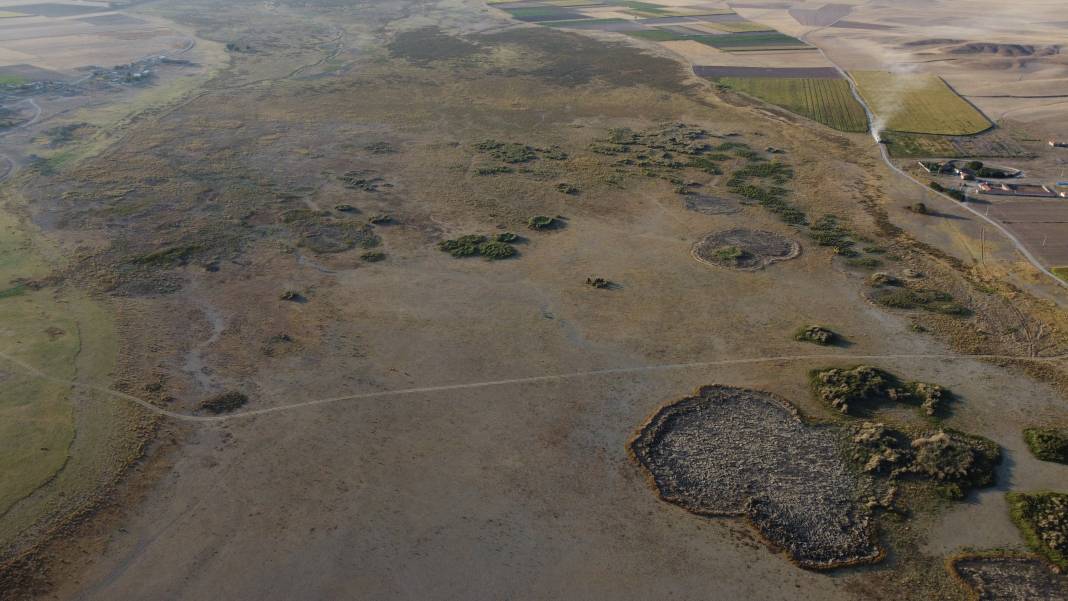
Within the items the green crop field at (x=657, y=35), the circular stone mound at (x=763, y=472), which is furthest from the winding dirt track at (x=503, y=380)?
the green crop field at (x=657, y=35)

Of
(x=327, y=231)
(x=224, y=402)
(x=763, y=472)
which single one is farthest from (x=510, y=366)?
(x=327, y=231)

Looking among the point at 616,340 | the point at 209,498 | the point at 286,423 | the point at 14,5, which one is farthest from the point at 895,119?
the point at 14,5

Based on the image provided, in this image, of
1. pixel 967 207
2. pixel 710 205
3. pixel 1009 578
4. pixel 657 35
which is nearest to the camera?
pixel 1009 578

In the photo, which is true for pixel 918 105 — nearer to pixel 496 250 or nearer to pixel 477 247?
pixel 496 250

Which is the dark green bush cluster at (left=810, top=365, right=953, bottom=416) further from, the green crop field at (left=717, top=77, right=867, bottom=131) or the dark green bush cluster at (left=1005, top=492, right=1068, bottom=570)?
the green crop field at (left=717, top=77, right=867, bottom=131)

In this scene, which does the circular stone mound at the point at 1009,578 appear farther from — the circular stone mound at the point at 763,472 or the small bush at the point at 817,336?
the small bush at the point at 817,336

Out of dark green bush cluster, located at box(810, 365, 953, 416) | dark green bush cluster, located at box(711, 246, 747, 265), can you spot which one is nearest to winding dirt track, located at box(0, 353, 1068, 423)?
dark green bush cluster, located at box(810, 365, 953, 416)
